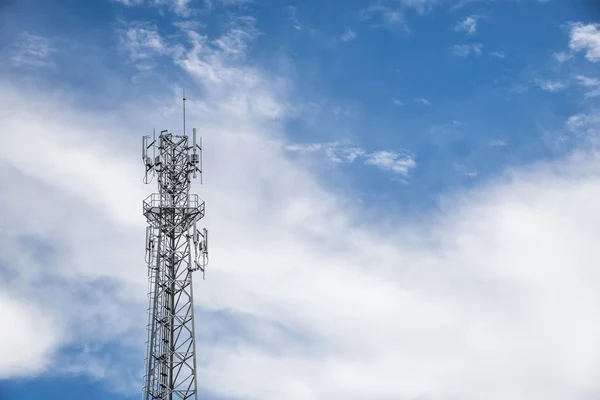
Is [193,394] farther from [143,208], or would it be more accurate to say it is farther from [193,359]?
[143,208]

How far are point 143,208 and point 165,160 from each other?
12.8 ft

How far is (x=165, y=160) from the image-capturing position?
68.9 meters

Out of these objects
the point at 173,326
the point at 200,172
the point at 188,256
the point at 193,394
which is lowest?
the point at 193,394

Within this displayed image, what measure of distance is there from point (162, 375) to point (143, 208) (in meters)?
11.2

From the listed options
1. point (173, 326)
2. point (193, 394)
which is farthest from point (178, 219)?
point (193, 394)

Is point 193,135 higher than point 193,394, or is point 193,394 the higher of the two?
point 193,135

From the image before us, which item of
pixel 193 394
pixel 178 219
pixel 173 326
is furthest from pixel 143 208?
pixel 193 394

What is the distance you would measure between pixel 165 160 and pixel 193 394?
52.7ft

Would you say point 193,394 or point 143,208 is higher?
point 143,208

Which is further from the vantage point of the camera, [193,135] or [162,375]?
[193,135]

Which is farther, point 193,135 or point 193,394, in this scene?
point 193,135

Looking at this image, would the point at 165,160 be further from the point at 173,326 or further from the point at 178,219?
the point at 173,326

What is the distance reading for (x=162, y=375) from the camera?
63.9 m

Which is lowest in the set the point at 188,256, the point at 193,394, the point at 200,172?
the point at 193,394
